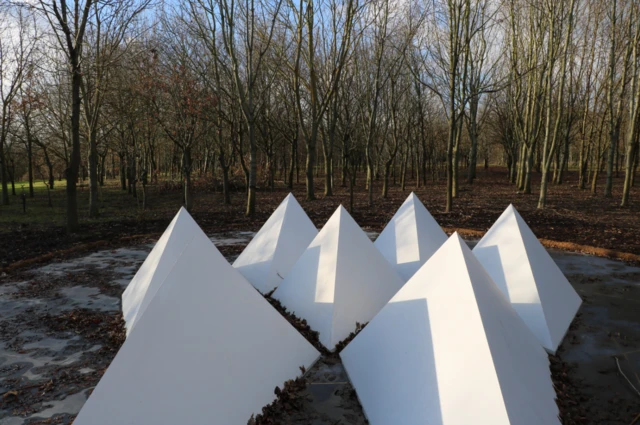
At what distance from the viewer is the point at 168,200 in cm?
2594

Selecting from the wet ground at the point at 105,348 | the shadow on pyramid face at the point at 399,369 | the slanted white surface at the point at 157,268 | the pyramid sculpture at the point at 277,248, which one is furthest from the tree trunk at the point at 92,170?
the shadow on pyramid face at the point at 399,369

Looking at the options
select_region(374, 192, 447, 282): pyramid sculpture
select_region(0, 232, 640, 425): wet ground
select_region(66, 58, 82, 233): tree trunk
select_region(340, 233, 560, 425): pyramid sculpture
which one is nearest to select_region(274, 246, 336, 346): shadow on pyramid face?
select_region(0, 232, 640, 425): wet ground

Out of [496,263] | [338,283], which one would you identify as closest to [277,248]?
[338,283]

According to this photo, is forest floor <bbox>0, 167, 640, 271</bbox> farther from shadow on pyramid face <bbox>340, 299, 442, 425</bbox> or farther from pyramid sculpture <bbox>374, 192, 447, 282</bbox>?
shadow on pyramid face <bbox>340, 299, 442, 425</bbox>

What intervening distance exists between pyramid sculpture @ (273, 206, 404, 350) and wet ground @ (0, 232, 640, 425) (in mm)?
629

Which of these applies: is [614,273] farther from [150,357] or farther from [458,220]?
[150,357]

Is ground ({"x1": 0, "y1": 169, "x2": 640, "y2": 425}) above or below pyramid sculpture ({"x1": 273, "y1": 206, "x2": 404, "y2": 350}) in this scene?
below

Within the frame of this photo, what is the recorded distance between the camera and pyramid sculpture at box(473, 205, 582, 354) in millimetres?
5832

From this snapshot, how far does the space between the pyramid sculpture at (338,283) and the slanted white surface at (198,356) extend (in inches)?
51.0

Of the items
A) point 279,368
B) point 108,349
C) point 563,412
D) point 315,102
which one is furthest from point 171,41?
point 563,412

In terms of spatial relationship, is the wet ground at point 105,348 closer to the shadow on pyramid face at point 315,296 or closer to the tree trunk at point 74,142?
the shadow on pyramid face at point 315,296

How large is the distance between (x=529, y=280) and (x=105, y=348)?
21.0 ft

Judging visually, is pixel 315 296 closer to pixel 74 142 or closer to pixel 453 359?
pixel 453 359

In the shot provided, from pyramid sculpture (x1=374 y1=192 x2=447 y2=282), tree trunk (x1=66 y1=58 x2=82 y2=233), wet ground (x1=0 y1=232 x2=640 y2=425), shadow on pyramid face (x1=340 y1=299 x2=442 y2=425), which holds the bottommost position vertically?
wet ground (x1=0 y1=232 x2=640 y2=425)
